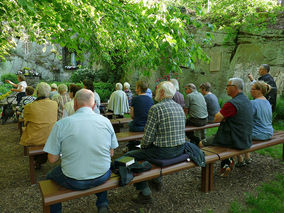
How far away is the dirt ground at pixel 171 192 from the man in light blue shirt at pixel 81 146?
34.6 inches

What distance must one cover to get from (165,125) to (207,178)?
4.03 ft

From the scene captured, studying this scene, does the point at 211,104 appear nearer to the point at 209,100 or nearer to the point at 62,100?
the point at 209,100

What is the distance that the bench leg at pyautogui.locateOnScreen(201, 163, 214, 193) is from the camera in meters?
3.11

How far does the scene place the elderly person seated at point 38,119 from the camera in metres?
3.60

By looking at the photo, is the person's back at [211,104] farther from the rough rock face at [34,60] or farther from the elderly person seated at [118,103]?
the rough rock face at [34,60]

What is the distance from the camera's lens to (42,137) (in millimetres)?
3646

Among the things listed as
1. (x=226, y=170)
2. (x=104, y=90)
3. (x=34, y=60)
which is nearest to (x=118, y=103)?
(x=226, y=170)

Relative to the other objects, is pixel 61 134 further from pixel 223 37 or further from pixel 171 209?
pixel 223 37

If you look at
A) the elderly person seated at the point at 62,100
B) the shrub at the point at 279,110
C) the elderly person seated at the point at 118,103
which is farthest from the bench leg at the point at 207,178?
the shrub at the point at 279,110

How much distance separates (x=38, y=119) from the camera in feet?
11.9

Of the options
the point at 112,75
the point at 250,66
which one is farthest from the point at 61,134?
the point at 112,75

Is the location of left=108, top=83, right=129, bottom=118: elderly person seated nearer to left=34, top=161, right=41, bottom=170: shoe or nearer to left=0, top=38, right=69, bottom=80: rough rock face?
left=34, top=161, right=41, bottom=170: shoe

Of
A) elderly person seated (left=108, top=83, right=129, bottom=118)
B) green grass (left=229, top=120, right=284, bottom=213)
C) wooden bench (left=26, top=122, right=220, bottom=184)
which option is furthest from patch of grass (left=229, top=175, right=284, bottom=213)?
Answer: elderly person seated (left=108, top=83, right=129, bottom=118)

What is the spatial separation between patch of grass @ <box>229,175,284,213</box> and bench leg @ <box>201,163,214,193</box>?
1.39ft
